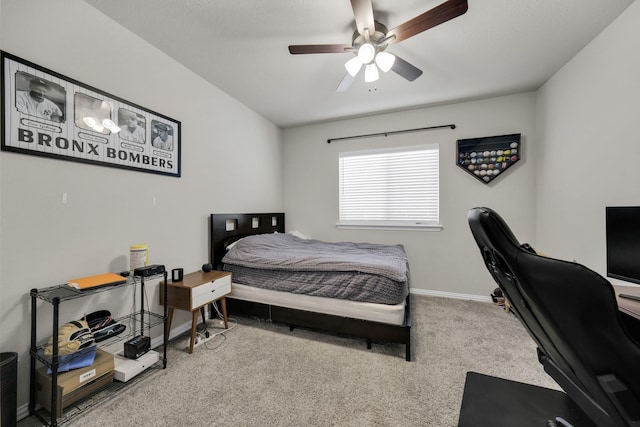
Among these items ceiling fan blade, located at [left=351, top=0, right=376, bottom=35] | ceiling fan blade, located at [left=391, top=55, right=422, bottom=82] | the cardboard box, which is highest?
ceiling fan blade, located at [left=351, top=0, right=376, bottom=35]

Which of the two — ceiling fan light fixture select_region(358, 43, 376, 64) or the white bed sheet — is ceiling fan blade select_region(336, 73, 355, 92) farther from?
the white bed sheet

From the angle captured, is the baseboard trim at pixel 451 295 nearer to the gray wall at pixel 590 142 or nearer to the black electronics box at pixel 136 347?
the gray wall at pixel 590 142

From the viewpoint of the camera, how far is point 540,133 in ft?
9.52

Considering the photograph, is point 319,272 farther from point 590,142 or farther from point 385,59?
point 590,142

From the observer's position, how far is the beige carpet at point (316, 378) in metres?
1.42

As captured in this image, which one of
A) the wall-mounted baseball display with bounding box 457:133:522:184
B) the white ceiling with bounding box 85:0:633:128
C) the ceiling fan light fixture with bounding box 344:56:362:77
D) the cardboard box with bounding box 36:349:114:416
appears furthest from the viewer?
the wall-mounted baseball display with bounding box 457:133:522:184

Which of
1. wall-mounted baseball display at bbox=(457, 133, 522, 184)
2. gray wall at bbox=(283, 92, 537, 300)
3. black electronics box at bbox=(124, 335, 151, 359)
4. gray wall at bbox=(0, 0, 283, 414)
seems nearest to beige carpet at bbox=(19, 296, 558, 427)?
black electronics box at bbox=(124, 335, 151, 359)

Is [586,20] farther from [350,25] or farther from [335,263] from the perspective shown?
[335,263]

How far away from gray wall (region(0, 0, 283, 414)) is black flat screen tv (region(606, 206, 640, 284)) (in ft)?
10.7

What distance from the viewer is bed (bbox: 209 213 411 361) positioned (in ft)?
6.60

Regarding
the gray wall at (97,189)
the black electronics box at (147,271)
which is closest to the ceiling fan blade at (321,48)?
the gray wall at (97,189)

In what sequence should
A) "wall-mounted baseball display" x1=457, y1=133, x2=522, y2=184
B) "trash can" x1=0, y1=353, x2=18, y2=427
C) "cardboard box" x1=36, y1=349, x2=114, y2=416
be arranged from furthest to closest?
"wall-mounted baseball display" x1=457, y1=133, x2=522, y2=184, "cardboard box" x1=36, y1=349, x2=114, y2=416, "trash can" x1=0, y1=353, x2=18, y2=427

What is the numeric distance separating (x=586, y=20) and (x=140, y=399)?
13.8 feet

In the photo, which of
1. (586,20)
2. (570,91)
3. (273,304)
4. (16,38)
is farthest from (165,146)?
(570,91)
